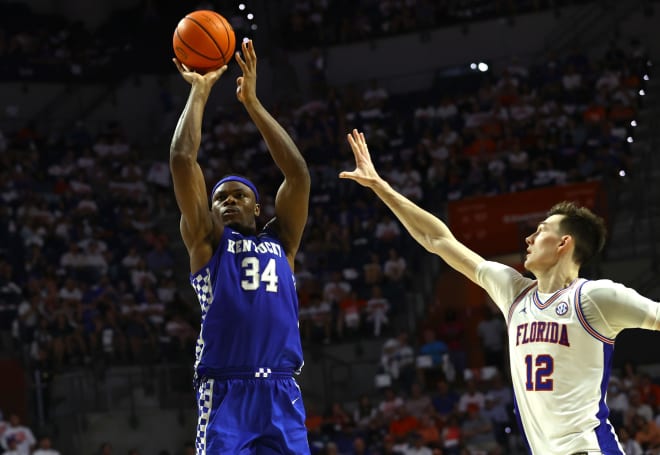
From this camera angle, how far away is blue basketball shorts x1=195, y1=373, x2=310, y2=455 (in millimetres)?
5238

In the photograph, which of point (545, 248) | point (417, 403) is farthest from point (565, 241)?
point (417, 403)

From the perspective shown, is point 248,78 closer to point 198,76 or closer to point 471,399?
point 198,76

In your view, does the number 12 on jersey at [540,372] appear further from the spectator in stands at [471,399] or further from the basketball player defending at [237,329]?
the spectator in stands at [471,399]

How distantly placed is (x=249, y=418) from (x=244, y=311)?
1.74 ft

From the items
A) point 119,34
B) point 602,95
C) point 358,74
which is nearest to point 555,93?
point 602,95

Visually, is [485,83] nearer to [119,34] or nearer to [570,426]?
[119,34]

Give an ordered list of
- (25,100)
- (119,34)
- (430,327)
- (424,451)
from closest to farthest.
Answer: (424,451), (430,327), (25,100), (119,34)

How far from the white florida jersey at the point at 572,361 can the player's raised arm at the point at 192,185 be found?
5.42ft

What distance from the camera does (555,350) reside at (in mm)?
5117

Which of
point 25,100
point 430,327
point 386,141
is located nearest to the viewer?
point 430,327

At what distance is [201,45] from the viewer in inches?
241

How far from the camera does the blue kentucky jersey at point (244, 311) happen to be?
540 centimetres

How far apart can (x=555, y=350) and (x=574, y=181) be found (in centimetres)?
1255

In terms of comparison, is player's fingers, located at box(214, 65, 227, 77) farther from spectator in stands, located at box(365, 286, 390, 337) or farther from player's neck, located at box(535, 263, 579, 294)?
spectator in stands, located at box(365, 286, 390, 337)
